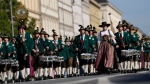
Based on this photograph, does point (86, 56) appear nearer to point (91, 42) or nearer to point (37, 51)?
point (91, 42)

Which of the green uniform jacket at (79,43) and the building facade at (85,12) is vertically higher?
the building facade at (85,12)

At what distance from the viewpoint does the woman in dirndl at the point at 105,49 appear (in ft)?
86.4

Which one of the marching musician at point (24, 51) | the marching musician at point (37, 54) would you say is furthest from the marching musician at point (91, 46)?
the marching musician at point (24, 51)

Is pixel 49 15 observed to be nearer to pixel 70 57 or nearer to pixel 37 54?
pixel 70 57

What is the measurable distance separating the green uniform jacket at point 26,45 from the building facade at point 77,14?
100453mm

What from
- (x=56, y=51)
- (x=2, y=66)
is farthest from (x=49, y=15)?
(x=2, y=66)

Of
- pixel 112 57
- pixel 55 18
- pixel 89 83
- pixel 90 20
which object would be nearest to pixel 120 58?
pixel 112 57

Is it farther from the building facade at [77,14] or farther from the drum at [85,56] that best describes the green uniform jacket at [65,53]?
the building facade at [77,14]

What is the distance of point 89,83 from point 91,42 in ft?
60.4

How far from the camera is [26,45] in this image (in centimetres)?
2723

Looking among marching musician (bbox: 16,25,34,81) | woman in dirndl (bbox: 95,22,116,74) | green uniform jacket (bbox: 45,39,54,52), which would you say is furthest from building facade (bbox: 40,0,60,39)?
woman in dirndl (bbox: 95,22,116,74)

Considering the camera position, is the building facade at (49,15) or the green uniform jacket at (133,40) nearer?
the green uniform jacket at (133,40)

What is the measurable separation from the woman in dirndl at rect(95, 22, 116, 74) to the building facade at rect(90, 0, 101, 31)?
125503 millimetres

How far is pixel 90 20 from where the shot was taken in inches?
5994
